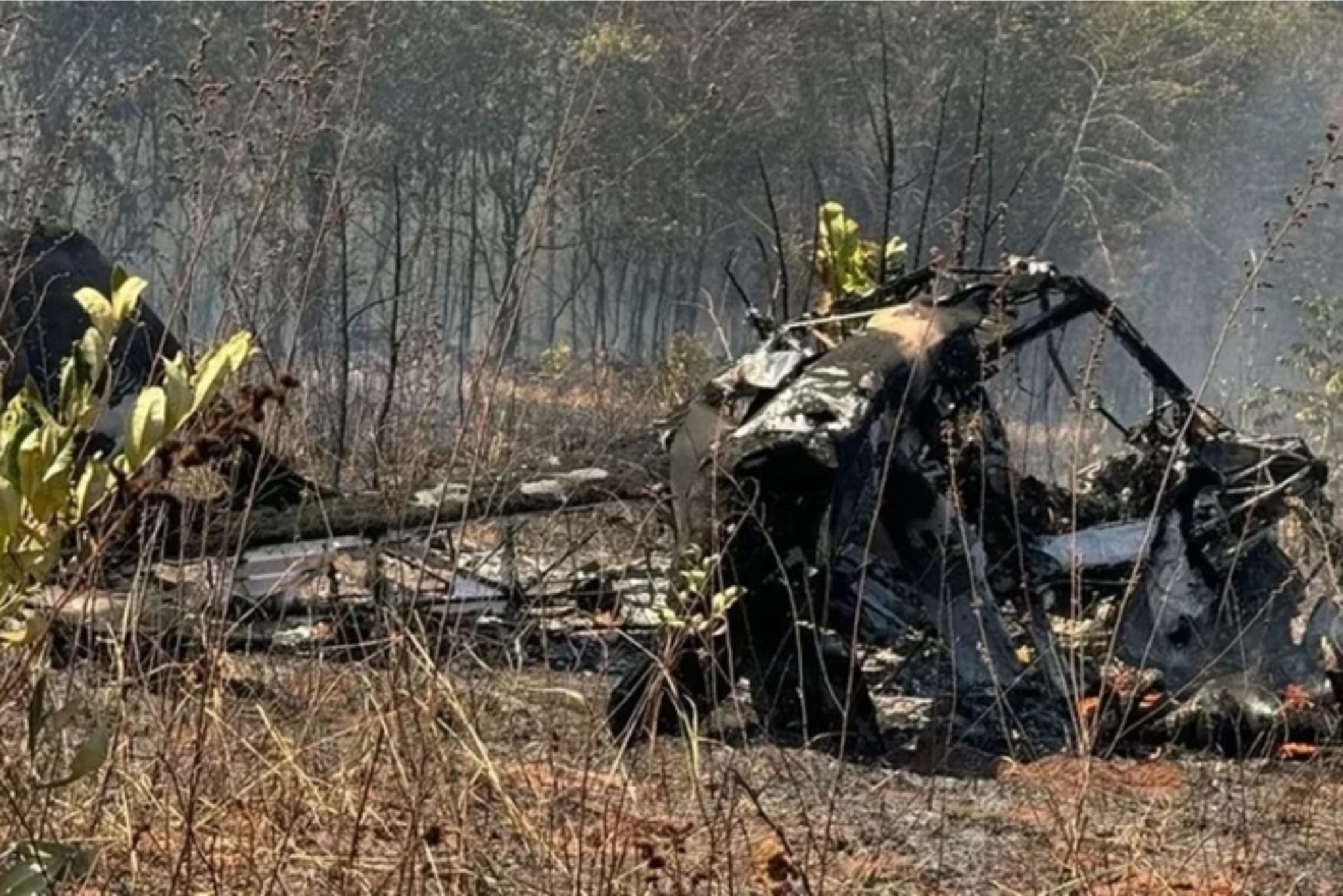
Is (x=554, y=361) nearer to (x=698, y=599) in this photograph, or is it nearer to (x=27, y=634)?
(x=698, y=599)

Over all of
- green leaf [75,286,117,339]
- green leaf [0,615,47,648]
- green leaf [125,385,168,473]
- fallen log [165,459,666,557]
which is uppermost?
green leaf [75,286,117,339]

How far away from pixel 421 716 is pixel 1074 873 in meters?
1.10

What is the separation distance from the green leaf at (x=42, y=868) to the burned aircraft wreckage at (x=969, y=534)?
238 cm

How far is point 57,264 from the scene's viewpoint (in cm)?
609

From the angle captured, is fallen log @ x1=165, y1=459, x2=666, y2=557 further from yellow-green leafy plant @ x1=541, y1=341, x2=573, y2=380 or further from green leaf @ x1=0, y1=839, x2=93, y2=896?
yellow-green leafy plant @ x1=541, y1=341, x2=573, y2=380

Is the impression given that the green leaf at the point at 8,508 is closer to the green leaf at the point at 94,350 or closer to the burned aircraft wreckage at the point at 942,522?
the green leaf at the point at 94,350

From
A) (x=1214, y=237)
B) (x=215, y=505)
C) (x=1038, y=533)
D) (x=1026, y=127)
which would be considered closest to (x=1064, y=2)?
(x=1026, y=127)

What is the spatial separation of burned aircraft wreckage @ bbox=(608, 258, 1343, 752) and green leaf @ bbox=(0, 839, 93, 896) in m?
2.38

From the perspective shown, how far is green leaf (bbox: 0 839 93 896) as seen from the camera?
185 centimetres

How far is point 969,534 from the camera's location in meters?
5.36

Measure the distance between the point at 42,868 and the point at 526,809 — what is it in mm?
1546

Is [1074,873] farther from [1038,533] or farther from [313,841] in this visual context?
[1038,533]

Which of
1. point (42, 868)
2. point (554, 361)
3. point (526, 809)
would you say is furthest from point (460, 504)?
point (554, 361)

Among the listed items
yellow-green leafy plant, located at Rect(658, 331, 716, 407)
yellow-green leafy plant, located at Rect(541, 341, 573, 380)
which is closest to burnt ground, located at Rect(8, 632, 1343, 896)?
yellow-green leafy plant, located at Rect(658, 331, 716, 407)
